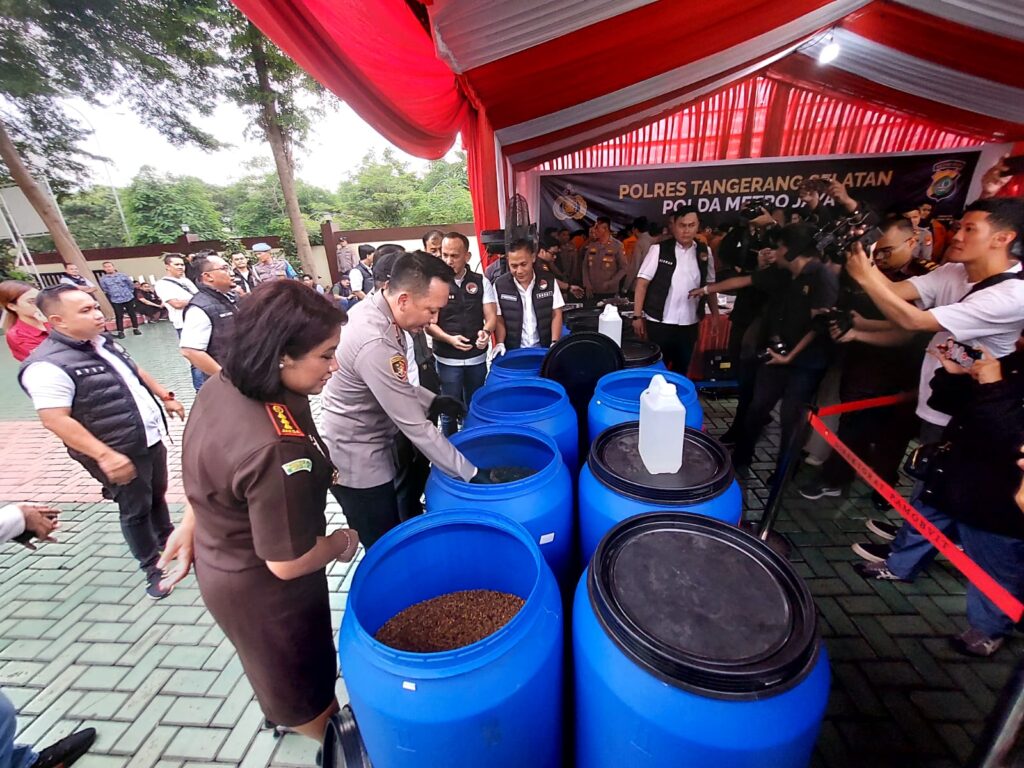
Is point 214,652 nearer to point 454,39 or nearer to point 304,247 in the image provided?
point 454,39

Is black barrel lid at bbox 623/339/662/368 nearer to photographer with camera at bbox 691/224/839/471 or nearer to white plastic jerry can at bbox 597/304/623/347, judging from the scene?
white plastic jerry can at bbox 597/304/623/347

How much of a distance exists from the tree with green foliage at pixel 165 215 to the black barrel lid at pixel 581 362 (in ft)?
94.0

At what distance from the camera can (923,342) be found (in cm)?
284

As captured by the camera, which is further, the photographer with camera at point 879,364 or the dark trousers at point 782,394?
the dark trousers at point 782,394

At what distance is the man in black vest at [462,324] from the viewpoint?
366 cm

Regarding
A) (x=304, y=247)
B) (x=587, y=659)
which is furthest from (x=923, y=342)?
(x=304, y=247)

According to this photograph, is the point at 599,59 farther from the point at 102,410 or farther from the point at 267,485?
the point at 102,410

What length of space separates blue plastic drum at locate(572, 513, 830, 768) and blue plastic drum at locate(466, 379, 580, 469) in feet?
2.76

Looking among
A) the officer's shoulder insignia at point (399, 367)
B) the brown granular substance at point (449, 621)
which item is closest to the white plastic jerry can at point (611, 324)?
the officer's shoulder insignia at point (399, 367)

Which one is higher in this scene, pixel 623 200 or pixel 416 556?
pixel 623 200

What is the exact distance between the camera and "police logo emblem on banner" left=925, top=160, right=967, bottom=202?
607 centimetres

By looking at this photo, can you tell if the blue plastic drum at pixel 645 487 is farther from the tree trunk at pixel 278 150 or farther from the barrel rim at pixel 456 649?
the tree trunk at pixel 278 150

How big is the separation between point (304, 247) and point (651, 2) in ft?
49.6

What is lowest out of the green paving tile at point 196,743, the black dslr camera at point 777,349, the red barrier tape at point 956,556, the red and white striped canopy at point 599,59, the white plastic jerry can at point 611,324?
the green paving tile at point 196,743
